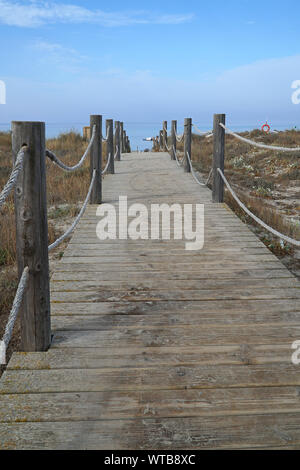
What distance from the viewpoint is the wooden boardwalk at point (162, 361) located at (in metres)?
2.04

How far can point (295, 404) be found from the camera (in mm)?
2223

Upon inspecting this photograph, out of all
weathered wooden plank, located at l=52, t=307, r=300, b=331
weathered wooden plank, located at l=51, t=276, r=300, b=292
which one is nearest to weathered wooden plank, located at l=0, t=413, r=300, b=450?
weathered wooden plank, located at l=52, t=307, r=300, b=331

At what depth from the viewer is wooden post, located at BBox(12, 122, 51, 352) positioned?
8.20 feet

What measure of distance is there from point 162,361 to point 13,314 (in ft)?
2.83

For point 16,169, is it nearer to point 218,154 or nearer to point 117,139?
point 218,154

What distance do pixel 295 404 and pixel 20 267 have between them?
1628 mm

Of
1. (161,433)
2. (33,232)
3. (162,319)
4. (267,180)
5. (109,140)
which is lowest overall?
(161,433)

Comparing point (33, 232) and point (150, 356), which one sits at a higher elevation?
point (33, 232)

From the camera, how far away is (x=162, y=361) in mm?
2578

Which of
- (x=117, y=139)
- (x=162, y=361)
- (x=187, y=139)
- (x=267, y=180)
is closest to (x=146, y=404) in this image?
(x=162, y=361)

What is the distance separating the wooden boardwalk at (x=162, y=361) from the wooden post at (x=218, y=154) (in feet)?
8.79

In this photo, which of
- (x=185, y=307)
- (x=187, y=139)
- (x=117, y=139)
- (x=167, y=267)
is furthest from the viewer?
(x=117, y=139)

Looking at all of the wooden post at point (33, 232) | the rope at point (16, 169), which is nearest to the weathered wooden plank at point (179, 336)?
the wooden post at point (33, 232)

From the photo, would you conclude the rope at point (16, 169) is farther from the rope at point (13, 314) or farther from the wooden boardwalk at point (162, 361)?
the wooden boardwalk at point (162, 361)
